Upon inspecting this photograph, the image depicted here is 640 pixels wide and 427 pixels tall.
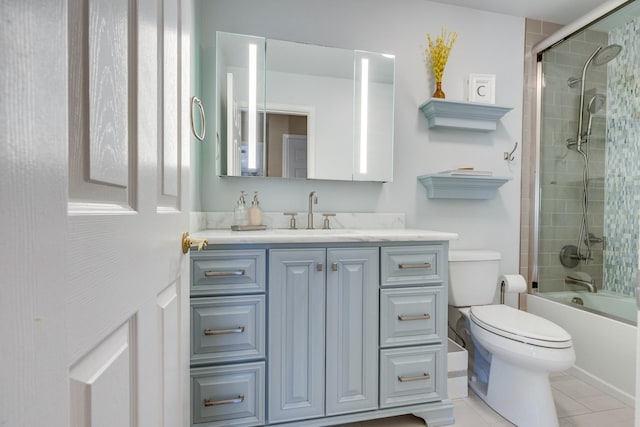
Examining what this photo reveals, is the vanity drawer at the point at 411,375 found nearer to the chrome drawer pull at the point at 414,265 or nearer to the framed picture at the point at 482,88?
the chrome drawer pull at the point at 414,265

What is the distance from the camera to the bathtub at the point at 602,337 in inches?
62.3

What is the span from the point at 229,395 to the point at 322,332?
1.49 feet

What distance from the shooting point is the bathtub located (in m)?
1.58

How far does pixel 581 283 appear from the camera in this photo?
2039 millimetres

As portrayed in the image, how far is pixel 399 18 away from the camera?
1933mm

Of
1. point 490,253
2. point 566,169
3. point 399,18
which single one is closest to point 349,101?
point 399,18

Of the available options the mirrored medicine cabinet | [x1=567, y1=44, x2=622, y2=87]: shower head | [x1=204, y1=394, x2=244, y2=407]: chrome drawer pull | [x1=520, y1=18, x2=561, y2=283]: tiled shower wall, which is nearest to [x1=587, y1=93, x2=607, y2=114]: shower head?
[x1=567, y1=44, x2=622, y2=87]: shower head

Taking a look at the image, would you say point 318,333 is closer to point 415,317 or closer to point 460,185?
point 415,317

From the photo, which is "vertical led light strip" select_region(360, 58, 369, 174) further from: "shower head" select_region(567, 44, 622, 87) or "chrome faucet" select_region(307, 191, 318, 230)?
"shower head" select_region(567, 44, 622, 87)

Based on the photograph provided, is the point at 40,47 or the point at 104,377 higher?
the point at 40,47

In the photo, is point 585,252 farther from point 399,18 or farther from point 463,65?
point 399,18

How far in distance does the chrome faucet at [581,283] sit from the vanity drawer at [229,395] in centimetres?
219

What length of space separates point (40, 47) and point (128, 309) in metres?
0.36

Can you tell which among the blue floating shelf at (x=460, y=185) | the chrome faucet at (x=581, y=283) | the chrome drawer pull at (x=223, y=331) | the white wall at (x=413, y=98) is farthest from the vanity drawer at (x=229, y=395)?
the chrome faucet at (x=581, y=283)
